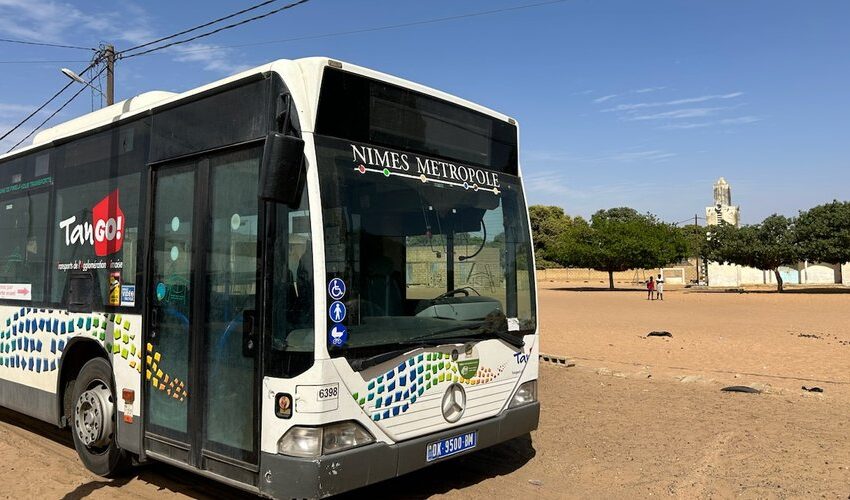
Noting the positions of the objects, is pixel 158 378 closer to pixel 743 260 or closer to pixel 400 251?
pixel 400 251

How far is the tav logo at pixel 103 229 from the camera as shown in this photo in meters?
5.91

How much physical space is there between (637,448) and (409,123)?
4400mm

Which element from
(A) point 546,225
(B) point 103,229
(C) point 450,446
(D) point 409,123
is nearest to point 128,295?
(B) point 103,229

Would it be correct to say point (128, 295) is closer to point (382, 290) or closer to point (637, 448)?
point (382, 290)

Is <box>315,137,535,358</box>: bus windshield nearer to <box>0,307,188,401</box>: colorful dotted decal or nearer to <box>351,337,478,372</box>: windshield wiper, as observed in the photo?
<box>351,337,478,372</box>: windshield wiper

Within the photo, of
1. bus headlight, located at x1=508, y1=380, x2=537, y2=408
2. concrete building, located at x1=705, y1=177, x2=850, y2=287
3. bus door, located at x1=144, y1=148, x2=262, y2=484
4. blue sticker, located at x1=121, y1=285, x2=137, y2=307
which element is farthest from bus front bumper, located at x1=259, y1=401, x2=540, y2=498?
concrete building, located at x1=705, y1=177, x2=850, y2=287

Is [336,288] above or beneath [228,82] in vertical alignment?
beneath

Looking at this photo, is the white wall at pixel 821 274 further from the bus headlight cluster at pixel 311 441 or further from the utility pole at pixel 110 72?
the bus headlight cluster at pixel 311 441

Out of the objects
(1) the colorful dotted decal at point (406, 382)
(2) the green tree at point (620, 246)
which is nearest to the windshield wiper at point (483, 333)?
(1) the colorful dotted decal at point (406, 382)

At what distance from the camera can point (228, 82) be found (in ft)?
15.9

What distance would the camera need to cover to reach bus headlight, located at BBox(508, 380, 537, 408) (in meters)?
5.79

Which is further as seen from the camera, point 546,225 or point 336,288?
point 546,225

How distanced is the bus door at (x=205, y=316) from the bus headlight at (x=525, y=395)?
2.41 metres

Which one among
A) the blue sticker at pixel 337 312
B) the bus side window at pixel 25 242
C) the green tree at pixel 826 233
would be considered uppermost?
the green tree at pixel 826 233
